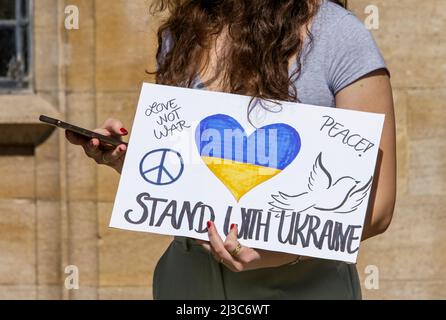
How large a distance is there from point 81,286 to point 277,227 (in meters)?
3.21

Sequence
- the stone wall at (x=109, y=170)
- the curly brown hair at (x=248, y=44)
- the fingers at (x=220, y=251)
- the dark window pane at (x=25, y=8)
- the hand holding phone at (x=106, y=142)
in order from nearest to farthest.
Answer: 1. the fingers at (x=220, y=251)
2. the curly brown hair at (x=248, y=44)
3. the hand holding phone at (x=106, y=142)
4. the stone wall at (x=109, y=170)
5. the dark window pane at (x=25, y=8)

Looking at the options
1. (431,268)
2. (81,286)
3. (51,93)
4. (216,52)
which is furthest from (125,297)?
(216,52)

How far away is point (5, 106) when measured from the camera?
5641mm

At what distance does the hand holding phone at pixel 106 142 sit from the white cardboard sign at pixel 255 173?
0.54 feet

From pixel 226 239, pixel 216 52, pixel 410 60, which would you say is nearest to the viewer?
pixel 226 239

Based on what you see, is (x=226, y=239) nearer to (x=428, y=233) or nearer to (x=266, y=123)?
(x=266, y=123)

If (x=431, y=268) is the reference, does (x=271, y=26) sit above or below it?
above

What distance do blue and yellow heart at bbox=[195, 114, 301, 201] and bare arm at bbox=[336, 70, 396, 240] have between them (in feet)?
0.55

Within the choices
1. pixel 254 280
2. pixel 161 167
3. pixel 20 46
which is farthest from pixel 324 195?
pixel 20 46

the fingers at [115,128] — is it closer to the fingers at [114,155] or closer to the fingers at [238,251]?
the fingers at [114,155]

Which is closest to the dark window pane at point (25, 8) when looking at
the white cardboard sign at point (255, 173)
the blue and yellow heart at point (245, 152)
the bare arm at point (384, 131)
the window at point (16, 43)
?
the window at point (16, 43)

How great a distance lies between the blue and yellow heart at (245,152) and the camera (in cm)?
261

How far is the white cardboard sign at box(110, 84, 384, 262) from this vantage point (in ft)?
8.43

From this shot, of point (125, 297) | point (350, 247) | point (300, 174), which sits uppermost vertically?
point (300, 174)
